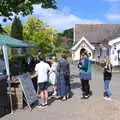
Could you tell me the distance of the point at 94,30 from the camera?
238 ft

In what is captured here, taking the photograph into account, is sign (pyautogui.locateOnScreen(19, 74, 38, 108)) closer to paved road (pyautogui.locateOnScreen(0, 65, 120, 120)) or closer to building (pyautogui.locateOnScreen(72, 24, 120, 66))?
paved road (pyautogui.locateOnScreen(0, 65, 120, 120))

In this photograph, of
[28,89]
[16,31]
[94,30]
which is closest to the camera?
[28,89]

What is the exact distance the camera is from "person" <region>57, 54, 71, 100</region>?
1556 centimetres

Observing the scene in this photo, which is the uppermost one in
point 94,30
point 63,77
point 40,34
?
point 94,30

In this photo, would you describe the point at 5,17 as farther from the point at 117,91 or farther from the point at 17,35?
the point at 17,35

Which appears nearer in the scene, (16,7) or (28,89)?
(28,89)

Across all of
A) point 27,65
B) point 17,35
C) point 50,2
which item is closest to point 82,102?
point 50,2

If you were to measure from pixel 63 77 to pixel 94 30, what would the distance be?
2257 inches

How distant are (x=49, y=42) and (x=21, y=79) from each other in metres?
31.9

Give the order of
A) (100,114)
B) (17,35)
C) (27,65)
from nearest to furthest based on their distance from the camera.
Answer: (100,114), (27,65), (17,35)

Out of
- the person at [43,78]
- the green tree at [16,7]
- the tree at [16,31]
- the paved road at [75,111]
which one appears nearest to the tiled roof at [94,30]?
the tree at [16,31]

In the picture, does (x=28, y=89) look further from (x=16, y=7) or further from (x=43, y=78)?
(x=16, y=7)

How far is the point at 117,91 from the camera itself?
19062 mm

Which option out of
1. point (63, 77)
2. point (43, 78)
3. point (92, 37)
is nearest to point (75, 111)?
point (43, 78)
